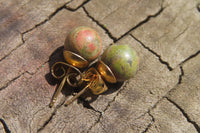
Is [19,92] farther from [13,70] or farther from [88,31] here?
[88,31]

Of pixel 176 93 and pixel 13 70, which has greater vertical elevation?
pixel 13 70

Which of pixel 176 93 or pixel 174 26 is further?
pixel 174 26

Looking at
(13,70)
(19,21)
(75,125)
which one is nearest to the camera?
(75,125)

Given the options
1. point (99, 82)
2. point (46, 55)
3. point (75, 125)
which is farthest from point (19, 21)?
point (75, 125)

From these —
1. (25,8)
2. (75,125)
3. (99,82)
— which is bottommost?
(75,125)

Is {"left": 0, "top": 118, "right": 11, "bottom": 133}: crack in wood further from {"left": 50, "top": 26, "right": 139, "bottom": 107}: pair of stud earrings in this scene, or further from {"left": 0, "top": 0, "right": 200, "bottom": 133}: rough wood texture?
{"left": 50, "top": 26, "right": 139, "bottom": 107}: pair of stud earrings

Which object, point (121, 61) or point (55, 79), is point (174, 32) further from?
point (55, 79)

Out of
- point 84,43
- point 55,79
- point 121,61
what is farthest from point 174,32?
point 55,79
